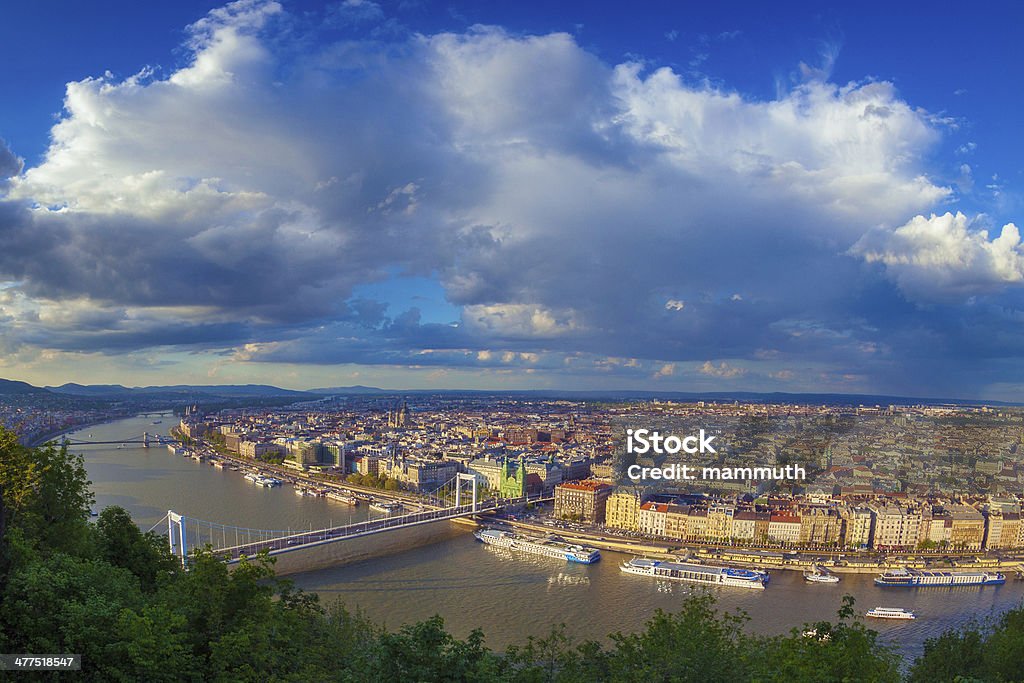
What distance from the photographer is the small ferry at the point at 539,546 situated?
1309cm

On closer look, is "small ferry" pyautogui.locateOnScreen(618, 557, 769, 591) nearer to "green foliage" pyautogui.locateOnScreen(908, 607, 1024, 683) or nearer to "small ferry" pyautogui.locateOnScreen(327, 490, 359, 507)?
"green foliage" pyautogui.locateOnScreen(908, 607, 1024, 683)

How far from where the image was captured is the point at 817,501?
637 inches

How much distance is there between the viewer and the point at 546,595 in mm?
10547

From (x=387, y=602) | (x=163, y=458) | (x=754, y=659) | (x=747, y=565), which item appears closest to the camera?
(x=754, y=659)

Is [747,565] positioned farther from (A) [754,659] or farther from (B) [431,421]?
(B) [431,421]

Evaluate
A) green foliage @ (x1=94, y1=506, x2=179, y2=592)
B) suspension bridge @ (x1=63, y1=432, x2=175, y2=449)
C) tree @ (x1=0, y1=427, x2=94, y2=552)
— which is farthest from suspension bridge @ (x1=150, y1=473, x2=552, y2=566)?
suspension bridge @ (x1=63, y1=432, x2=175, y2=449)

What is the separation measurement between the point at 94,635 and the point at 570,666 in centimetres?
254

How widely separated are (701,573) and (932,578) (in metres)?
4.57

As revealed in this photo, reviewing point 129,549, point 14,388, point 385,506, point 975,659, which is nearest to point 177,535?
point 385,506

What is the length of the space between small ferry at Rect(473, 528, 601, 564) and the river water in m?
0.26

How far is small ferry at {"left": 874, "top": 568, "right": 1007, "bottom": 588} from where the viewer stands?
11.9 m

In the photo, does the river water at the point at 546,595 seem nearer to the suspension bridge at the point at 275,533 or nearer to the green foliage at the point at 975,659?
the suspension bridge at the point at 275,533

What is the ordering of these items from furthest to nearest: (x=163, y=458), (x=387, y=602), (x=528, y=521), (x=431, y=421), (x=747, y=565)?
(x=431, y=421) → (x=163, y=458) → (x=528, y=521) → (x=747, y=565) → (x=387, y=602)

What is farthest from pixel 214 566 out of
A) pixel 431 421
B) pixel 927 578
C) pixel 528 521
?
pixel 431 421
